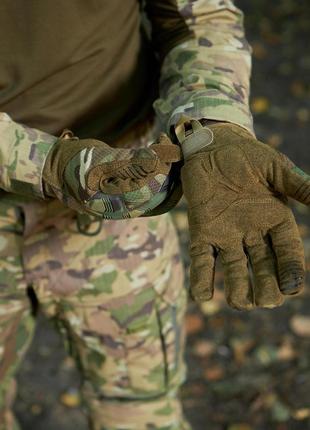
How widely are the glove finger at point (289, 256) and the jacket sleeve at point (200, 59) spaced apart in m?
0.24

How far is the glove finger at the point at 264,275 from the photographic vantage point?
4.02ft

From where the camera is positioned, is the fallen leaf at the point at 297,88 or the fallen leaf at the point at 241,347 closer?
the fallen leaf at the point at 241,347

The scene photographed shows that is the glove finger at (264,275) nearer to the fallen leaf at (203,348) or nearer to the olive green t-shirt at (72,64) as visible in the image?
the olive green t-shirt at (72,64)

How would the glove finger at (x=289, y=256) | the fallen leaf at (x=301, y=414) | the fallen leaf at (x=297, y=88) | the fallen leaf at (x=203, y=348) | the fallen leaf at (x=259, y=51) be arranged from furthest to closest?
the fallen leaf at (x=259, y=51) < the fallen leaf at (x=297, y=88) < the fallen leaf at (x=203, y=348) < the fallen leaf at (x=301, y=414) < the glove finger at (x=289, y=256)

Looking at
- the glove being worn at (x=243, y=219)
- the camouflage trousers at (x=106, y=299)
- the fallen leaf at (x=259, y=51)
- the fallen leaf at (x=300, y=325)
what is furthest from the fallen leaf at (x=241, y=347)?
the fallen leaf at (x=259, y=51)

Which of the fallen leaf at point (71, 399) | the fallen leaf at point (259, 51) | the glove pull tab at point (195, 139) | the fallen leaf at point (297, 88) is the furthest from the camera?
the fallen leaf at point (259, 51)

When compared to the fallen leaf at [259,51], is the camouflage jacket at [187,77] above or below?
above

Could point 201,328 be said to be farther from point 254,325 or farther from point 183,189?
point 183,189

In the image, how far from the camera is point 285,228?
4.11 ft

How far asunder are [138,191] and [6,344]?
23.6 inches

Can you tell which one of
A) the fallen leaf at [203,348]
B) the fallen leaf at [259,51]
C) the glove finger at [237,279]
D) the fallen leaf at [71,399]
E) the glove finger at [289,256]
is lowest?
the fallen leaf at [259,51]

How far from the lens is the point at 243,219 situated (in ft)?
4.15

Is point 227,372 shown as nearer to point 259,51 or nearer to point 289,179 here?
point 289,179

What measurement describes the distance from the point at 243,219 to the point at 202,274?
0.12 meters
